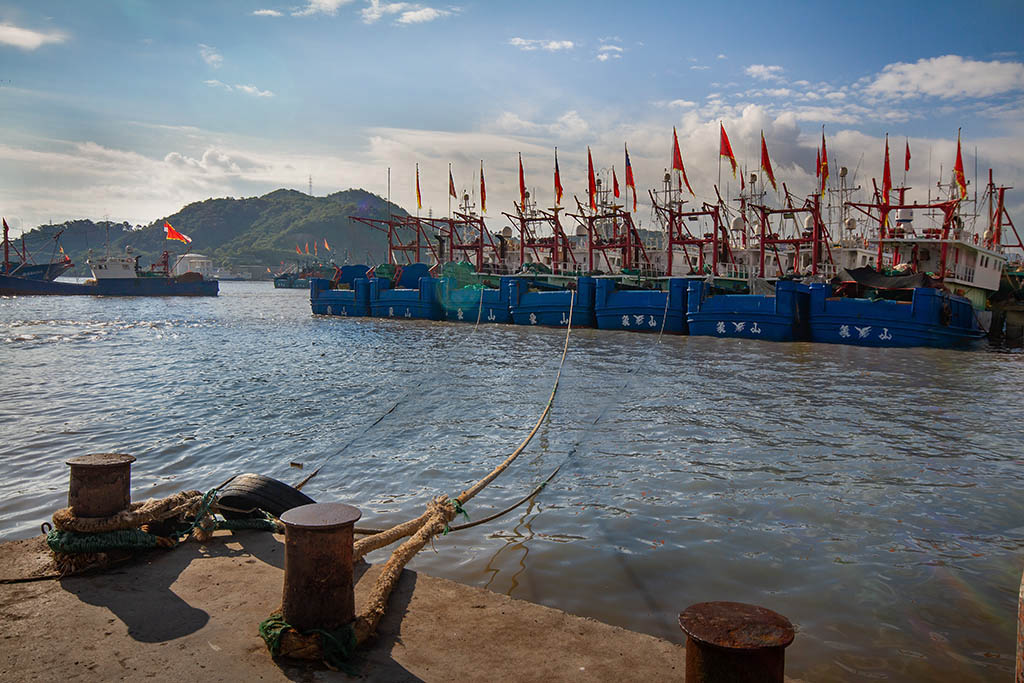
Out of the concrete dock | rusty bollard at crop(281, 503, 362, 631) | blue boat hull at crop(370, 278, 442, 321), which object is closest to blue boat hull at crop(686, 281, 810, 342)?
blue boat hull at crop(370, 278, 442, 321)

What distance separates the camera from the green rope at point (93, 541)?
13.7 ft

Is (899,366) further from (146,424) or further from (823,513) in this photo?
(146,424)

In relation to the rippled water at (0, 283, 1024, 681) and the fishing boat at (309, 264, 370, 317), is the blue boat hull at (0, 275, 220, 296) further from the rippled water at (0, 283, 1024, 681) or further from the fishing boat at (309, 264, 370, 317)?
the rippled water at (0, 283, 1024, 681)

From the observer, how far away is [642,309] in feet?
100

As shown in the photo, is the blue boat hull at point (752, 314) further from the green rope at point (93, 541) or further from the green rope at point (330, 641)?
the green rope at point (330, 641)

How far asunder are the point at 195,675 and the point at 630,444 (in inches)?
271

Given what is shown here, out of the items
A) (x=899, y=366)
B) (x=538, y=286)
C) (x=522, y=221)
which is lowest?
(x=899, y=366)

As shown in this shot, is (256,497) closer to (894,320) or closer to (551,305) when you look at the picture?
(894,320)

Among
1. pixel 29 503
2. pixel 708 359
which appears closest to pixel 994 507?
pixel 29 503

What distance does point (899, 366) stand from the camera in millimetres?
18984

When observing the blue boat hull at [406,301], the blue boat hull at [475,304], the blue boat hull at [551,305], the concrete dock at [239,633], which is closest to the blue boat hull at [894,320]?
the blue boat hull at [551,305]

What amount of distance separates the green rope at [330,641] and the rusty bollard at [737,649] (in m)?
1.68

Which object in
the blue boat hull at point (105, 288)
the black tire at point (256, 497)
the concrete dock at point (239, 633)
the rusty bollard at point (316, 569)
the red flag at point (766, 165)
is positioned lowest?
the concrete dock at point (239, 633)

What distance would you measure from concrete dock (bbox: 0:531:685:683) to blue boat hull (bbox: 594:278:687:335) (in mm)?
26444
